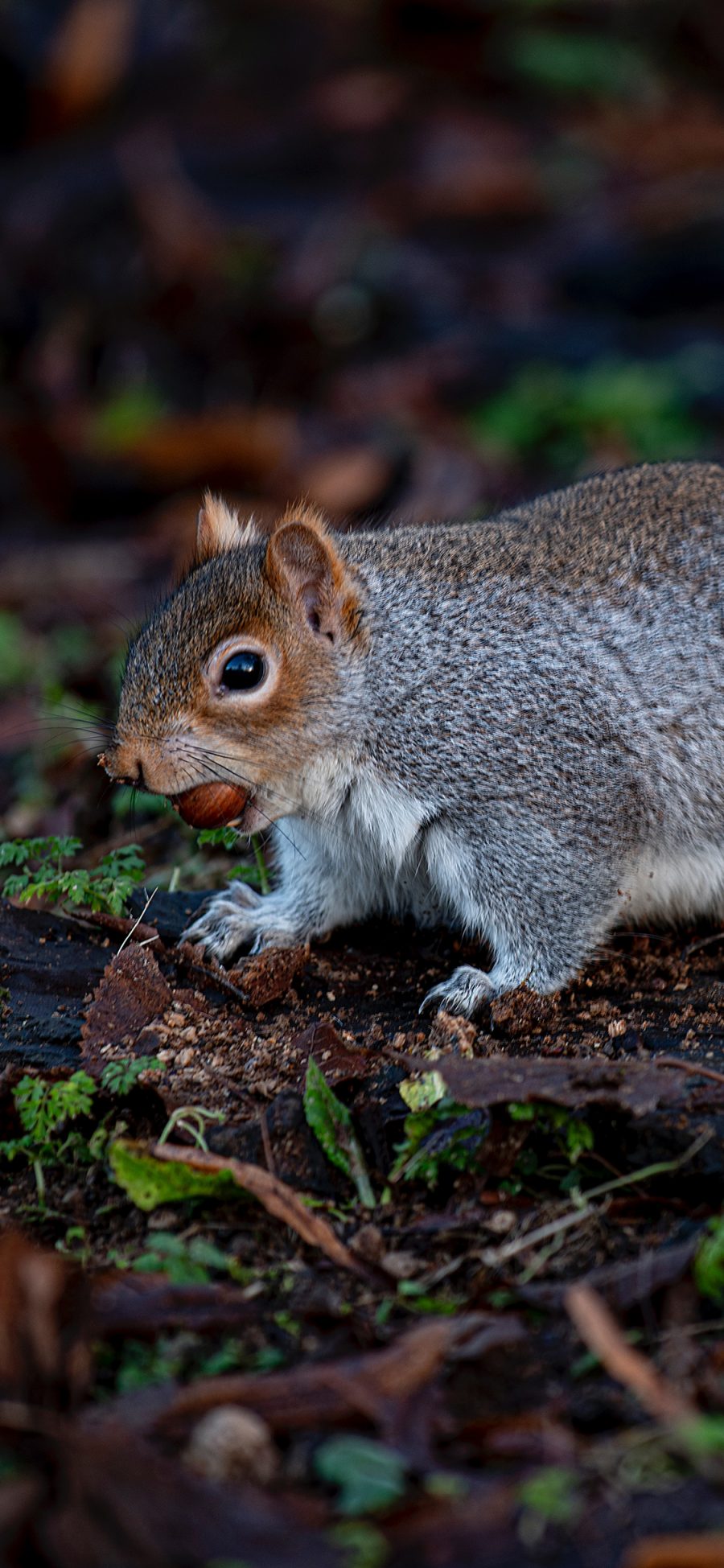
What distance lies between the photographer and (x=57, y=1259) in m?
3.62

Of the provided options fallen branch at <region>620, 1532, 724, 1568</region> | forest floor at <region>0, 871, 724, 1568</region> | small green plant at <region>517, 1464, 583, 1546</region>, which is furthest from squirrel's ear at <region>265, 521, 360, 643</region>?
fallen branch at <region>620, 1532, 724, 1568</region>

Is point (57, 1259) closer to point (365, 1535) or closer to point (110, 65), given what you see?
point (365, 1535)

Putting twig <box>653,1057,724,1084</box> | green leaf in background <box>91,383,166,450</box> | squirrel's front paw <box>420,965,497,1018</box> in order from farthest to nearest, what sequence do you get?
green leaf in background <box>91,383,166,450</box> → squirrel's front paw <box>420,965,497,1018</box> → twig <box>653,1057,724,1084</box>

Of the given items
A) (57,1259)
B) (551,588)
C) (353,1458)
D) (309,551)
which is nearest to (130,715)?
Result: (309,551)

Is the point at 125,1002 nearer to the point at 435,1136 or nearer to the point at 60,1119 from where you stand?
the point at 60,1119

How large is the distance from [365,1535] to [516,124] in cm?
1460

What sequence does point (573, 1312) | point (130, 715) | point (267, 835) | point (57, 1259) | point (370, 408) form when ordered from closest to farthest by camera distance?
1. point (573, 1312)
2. point (57, 1259)
3. point (130, 715)
4. point (267, 835)
5. point (370, 408)

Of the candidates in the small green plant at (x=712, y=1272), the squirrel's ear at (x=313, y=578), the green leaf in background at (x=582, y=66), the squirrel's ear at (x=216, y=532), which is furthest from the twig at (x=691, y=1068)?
the green leaf in background at (x=582, y=66)

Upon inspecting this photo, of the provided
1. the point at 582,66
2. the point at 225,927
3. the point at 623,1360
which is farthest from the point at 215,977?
the point at 582,66

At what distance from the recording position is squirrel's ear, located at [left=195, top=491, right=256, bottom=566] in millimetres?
5598

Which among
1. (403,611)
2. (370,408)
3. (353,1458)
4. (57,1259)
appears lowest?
(370,408)

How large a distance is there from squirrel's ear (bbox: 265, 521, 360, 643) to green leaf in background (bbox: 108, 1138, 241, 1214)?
1924 mm

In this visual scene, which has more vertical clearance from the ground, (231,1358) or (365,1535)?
→ (365,1535)

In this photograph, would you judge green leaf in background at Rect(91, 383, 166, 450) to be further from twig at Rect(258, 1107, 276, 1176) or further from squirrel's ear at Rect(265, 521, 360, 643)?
twig at Rect(258, 1107, 276, 1176)
